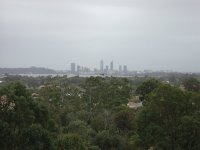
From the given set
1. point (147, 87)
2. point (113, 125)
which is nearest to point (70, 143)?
point (113, 125)

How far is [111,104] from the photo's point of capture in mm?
35656

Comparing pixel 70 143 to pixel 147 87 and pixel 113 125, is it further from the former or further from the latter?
pixel 147 87

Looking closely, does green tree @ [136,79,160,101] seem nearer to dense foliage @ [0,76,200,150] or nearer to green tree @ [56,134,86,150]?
dense foliage @ [0,76,200,150]

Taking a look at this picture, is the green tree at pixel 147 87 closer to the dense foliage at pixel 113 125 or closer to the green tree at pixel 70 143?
the dense foliage at pixel 113 125

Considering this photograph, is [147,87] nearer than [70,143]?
No

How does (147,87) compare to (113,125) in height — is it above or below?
above

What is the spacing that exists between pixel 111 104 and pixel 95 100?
1817 mm

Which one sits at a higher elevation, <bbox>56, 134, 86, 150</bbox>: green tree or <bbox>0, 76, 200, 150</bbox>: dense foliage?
<bbox>0, 76, 200, 150</bbox>: dense foliage

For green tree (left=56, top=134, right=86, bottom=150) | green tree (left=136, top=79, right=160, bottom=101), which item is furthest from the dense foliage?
green tree (left=136, top=79, right=160, bottom=101)

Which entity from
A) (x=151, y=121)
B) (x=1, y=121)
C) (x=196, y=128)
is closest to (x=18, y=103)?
(x=1, y=121)

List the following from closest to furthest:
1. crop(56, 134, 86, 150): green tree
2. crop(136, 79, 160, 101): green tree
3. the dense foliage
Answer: the dense foliage < crop(56, 134, 86, 150): green tree < crop(136, 79, 160, 101): green tree

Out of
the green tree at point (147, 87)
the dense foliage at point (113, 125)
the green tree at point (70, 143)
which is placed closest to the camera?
the dense foliage at point (113, 125)

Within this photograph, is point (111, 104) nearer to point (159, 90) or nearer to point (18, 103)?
point (159, 90)

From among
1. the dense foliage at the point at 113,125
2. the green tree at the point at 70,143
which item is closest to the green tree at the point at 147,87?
the dense foliage at the point at 113,125
